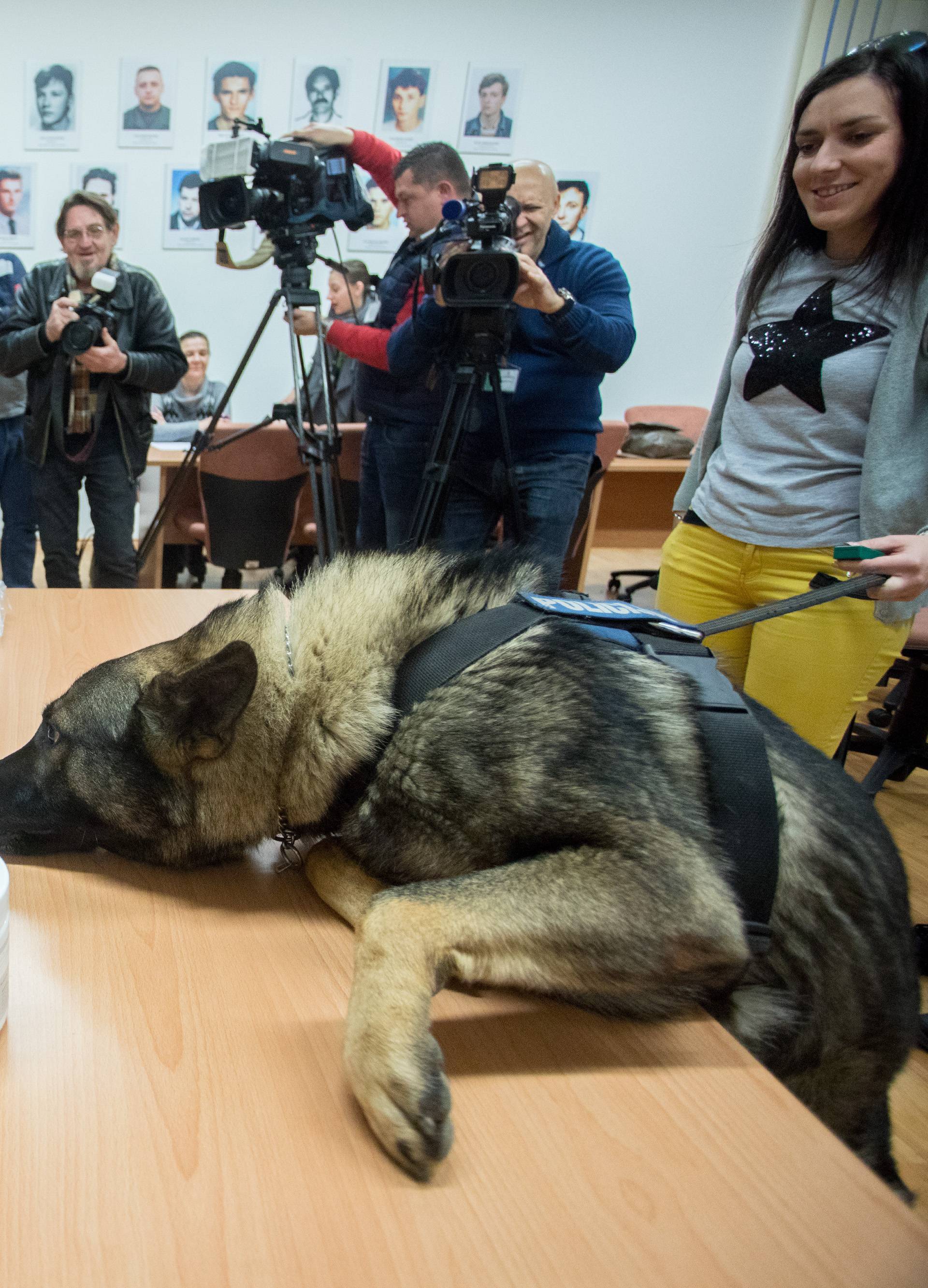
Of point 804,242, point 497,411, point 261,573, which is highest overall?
point 804,242

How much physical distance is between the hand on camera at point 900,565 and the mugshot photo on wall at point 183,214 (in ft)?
15.2

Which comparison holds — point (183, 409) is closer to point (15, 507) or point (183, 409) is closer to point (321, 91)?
point (15, 507)

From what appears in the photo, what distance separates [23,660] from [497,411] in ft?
4.00

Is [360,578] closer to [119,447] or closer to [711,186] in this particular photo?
[119,447]

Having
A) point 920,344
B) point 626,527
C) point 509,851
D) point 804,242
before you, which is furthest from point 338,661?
point 626,527

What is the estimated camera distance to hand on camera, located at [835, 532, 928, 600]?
1.12 m

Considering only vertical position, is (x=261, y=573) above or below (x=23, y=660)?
below

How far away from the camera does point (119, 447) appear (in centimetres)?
294

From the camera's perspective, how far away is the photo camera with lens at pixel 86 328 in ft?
8.63

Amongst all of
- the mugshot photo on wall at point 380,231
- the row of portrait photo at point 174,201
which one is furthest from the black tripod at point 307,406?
the mugshot photo on wall at point 380,231

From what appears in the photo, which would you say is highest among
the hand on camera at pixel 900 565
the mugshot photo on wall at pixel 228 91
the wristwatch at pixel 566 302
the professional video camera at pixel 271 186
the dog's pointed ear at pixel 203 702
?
the mugshot photo on wall at pixel 228 91

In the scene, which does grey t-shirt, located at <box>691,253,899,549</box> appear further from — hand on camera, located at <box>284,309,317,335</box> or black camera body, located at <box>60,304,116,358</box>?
black camera body, located at <box>60,304,116,358</box>

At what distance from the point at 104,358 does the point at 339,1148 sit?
106 inches

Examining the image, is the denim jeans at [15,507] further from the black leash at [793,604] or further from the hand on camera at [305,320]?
the black leash at [793,604]
